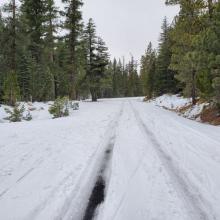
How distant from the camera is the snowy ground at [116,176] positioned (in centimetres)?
337

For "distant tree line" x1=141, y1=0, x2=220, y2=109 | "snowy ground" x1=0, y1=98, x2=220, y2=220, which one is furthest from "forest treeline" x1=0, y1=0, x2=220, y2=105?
"snowy ground" x1=0, y1=98, x2=220, y2=220

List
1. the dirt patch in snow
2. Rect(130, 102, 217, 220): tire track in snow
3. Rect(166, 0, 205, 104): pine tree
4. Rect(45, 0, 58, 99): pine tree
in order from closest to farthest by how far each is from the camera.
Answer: Rect(130, 102, 217, 220): tire track in snow, the dirt patch in snow, Rect(166, 0, 205, 104): pine tree, Rect(45, 0, 58, 99): pine tree

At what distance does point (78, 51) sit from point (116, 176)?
26912 mm

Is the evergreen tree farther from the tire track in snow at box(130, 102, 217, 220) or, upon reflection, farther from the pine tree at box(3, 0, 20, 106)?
the tire track in snow at box(130, 102, 217, 220)

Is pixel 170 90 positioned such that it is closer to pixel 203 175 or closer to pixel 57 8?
pixel 57 8

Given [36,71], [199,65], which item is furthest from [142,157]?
[36,71]

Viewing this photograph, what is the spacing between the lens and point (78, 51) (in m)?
30.0

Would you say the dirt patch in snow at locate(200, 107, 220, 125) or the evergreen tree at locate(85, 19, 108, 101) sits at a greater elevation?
the evergreen tree at locate(85, 19, 108, 101)

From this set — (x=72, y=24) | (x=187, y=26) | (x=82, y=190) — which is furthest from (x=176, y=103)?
(x=82, y=190)

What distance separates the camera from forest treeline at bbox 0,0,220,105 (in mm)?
11984

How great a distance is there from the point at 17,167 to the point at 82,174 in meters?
1.48

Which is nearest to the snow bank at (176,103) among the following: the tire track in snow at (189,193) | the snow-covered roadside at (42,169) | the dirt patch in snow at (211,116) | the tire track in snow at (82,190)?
the dirt patch in snow at (211,116)

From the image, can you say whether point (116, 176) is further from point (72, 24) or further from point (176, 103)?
point (72, 24)

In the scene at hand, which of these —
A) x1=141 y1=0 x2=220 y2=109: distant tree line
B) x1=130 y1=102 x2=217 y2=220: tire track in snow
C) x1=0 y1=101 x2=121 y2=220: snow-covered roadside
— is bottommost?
x1=0 y1=101 x2=121 y2=220: snow-covered roadside
